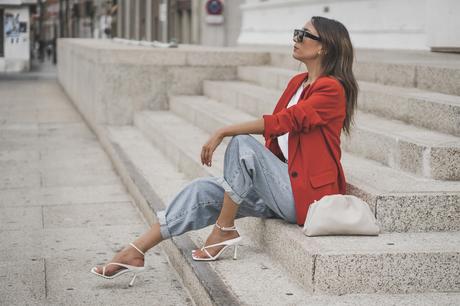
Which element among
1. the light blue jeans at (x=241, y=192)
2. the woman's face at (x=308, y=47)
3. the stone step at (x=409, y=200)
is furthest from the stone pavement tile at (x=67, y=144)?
the woman's face at (x=308, y=47)

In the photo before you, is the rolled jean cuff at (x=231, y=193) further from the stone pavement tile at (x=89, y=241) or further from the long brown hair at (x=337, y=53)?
the stone pavement tile at (x=89, y=241)

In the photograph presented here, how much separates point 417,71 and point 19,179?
426cm

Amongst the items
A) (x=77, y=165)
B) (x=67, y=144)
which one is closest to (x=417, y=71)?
(x=77, y=165)

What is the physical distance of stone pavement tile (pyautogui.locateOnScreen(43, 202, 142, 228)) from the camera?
7.19m

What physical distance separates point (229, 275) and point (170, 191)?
272 cm

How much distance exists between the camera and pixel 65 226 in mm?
7051

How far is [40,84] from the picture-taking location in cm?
2611

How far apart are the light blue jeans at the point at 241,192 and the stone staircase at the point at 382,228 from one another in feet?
0.48

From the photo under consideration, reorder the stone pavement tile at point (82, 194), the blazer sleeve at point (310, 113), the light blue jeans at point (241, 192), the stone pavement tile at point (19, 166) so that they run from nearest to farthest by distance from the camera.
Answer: the blazer sleeve at point (310, 113), the light blue jeans at point (241, 192), the stone pavement tile at point (82, 194), the stone pavement tile at point (19, 166)

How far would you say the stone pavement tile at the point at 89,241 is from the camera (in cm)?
610

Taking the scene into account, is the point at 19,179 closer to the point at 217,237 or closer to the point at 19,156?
the point at 19,156

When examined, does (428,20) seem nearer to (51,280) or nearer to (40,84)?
(51,280)

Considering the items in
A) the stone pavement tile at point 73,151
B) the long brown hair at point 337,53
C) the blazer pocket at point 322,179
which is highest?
the long brown hair at point 337,53

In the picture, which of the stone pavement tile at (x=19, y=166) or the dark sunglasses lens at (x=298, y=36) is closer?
the dark sunglasses lens at (x=298, y=36)
